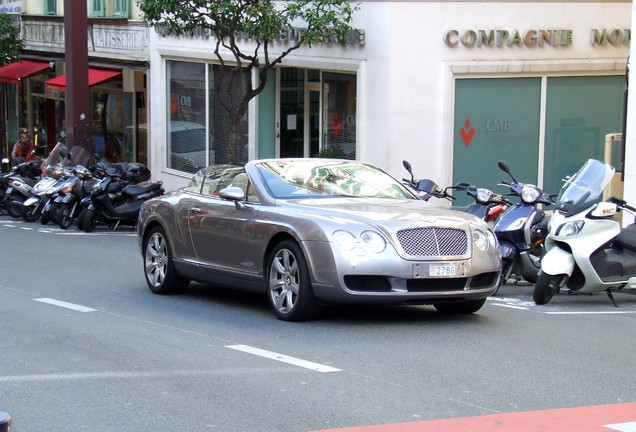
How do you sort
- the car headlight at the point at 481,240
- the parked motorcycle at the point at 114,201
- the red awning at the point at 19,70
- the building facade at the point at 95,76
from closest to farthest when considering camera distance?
the car headlight at the point at 481,240, the parked motorcycle at the point at 114,201, the building facade at the point at 95,76, the red awning at the point at 19,70

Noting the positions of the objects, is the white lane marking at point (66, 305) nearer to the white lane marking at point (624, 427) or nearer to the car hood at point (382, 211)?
the car hood at point (382, 211)

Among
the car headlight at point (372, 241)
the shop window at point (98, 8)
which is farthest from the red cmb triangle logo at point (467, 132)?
the shop window at point (98, 8)

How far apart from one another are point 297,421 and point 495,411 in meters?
1.22

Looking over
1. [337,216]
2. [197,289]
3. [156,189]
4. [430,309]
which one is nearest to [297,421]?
[337,216]

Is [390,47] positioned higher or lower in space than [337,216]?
higher

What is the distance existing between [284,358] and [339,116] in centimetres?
1412

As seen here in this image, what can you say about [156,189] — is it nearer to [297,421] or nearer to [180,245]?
[180,245]

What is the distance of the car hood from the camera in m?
9.65

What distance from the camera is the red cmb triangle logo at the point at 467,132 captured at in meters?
20.3

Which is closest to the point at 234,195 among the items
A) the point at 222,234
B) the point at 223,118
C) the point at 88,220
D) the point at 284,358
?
the point at 222,234

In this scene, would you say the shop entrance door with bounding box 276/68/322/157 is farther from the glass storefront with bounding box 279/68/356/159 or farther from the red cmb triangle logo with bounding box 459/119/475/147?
the red cmb triangle logo with bounding box 459/119/475/147

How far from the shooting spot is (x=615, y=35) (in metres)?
21.1

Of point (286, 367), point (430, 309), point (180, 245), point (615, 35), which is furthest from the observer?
point (615, 35)

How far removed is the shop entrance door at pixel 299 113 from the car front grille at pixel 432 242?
13.5 m
